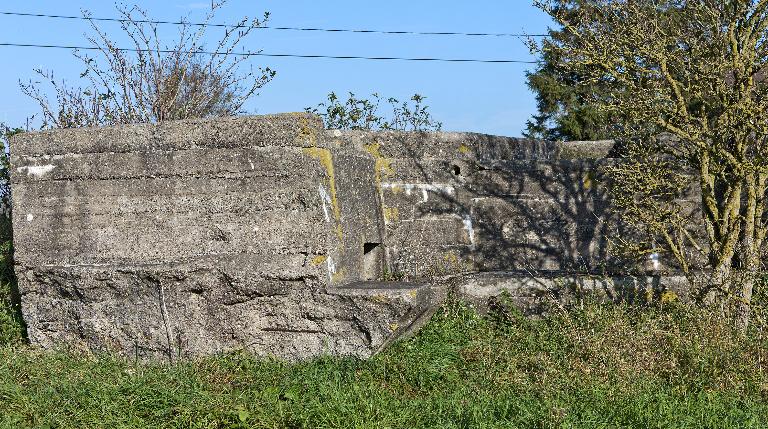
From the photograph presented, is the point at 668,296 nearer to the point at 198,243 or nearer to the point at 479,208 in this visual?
the point at 479,208

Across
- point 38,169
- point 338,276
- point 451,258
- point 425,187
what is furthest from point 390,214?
point 38,169

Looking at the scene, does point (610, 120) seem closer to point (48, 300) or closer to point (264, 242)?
point (264, 242)

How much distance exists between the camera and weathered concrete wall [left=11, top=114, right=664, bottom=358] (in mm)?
6180

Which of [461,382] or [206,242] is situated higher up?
[206,242]

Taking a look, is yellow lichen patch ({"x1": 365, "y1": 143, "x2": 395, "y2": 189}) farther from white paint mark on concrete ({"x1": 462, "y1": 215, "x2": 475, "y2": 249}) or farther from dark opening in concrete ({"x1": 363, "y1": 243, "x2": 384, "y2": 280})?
white paint mark on concrete ({"x1": 462, "y1": 215, "x2": 475, "y2": 249})

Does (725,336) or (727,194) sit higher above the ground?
(727,194)

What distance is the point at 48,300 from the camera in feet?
22.0

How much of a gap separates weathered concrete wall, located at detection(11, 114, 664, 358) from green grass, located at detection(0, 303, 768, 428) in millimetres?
216

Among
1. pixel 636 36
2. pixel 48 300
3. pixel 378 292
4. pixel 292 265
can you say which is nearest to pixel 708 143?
pixel 636 36

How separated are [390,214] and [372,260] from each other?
1.49 ft

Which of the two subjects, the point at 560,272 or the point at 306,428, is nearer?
the point at 306,428

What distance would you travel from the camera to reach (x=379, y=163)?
7500 mm

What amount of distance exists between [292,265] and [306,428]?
172cm

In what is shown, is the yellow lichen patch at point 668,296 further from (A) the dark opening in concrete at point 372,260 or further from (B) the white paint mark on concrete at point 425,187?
(A) the dark opening in concrete at point 372,260
